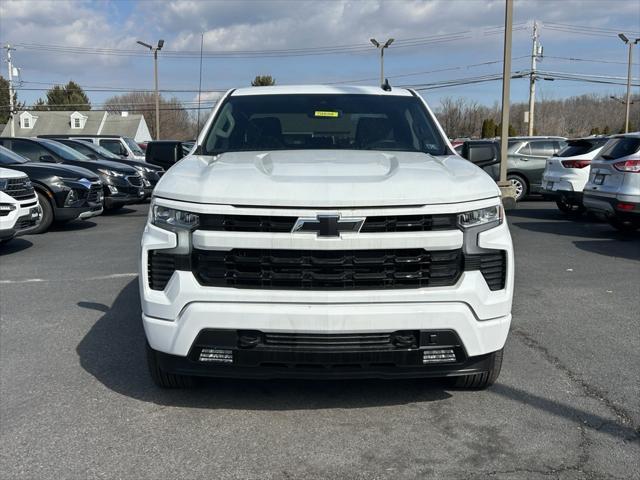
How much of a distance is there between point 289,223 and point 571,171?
11532 mm

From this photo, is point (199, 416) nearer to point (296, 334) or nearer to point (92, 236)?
point (296, 334)

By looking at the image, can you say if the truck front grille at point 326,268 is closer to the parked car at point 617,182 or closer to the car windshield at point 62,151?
the parked car at point 617,182

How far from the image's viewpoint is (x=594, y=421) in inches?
147

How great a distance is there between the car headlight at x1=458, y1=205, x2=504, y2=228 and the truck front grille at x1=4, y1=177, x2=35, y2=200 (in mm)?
7708

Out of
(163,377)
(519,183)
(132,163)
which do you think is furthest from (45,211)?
(519,183)

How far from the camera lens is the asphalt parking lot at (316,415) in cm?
325

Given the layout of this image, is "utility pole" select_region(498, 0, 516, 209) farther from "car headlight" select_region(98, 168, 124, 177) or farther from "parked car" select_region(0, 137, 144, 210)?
"car headlight" select_region(98, 168, 124, 177)

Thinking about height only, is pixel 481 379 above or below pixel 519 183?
below

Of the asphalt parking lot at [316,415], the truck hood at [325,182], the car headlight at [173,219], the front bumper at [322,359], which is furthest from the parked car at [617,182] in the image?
the car headlight at [173,219]

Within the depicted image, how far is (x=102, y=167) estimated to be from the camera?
14.9 meters

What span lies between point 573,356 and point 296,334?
8.19ft

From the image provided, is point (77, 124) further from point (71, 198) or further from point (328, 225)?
point (328, 225)

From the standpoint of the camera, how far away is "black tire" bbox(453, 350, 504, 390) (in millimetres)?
3950

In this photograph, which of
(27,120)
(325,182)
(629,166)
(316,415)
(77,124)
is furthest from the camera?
(77,124)
